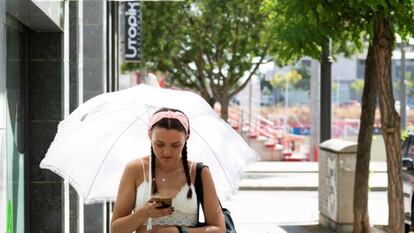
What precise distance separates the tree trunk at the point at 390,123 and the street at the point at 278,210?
4503 mm

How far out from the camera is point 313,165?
35.0m

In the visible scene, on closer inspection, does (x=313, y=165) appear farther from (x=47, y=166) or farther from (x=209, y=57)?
(x=47, y=166)

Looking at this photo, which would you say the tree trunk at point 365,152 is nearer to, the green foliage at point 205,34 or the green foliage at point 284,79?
the green foliage at point 205,34

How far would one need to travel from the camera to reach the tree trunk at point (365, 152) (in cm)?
1407

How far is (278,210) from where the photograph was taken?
776 inches

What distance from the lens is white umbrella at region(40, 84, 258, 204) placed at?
18.4ft

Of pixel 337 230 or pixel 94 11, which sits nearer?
pixel 94 11

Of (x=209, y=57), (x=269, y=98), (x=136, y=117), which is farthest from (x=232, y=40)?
(x=269, y=98)

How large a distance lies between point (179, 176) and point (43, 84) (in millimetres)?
4008

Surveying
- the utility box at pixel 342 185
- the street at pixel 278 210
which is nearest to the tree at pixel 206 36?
the street at pixel 278 210

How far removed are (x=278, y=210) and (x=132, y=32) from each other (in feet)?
15.3

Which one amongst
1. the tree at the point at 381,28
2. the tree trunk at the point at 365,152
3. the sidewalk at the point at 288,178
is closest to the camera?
the tree at the point at 381,28

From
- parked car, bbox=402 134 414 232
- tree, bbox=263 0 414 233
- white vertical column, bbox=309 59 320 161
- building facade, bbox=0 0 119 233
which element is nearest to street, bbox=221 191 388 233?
parked car, bbox=402 134 414 232

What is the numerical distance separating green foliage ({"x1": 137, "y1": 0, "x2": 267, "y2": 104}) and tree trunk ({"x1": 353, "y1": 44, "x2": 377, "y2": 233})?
16800 millimetres
